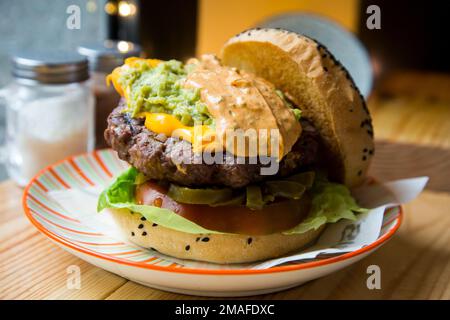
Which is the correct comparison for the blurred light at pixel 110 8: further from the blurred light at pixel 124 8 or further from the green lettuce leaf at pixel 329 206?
the green lettuce leaf at pixel 329 206

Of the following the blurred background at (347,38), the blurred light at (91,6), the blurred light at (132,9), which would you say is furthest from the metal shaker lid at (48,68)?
the blurred light at (132,9)

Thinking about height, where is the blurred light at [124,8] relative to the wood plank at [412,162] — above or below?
above

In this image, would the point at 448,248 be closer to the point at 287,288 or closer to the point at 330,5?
the point at 287,288

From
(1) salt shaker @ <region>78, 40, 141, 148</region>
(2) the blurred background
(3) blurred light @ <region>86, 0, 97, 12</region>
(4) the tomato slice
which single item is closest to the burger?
(4) the tomato slice

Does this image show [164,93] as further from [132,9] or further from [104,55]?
[132,9]

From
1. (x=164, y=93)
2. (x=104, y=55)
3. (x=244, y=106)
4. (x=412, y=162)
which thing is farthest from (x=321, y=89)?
(x=104, y=55)

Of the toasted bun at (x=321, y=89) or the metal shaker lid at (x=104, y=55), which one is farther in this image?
the metal shaker lid at (x=104, y=55)
